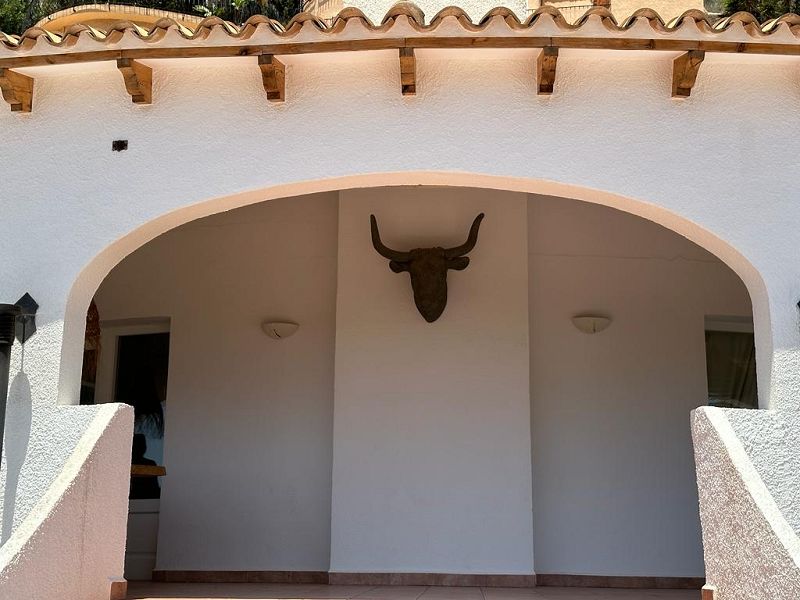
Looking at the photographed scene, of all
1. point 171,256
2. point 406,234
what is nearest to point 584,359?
point 406,234

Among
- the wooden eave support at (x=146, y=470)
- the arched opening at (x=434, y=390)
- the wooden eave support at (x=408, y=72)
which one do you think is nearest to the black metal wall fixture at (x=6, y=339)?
the wooden eave support at (x=146, y=470)

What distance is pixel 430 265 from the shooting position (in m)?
9.74

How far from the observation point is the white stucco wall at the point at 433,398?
9.67 meters

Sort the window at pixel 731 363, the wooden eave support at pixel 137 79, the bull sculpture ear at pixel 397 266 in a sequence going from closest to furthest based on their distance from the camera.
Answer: the wooden eave support at pixel 137 79
the bull sculpture ear at pixel 397 266
the window at pixel 731 363

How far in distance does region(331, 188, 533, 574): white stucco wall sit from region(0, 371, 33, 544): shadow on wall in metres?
3.60

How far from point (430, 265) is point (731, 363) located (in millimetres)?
3834

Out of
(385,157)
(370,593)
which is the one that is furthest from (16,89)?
(370,593)

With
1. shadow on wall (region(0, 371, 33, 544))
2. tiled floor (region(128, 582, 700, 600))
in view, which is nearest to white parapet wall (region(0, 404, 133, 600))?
shadow on wall (region(0, 371, 33, 544))

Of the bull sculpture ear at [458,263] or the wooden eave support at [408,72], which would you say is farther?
the bull sculpture ear at [458,263]

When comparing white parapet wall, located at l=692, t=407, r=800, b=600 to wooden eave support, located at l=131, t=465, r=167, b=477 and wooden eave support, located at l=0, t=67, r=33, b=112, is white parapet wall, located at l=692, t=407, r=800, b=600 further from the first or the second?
wooden eave support, located at l=0, t=67, r=33, b=112

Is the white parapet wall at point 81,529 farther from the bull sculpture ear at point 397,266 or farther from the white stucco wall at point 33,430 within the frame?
the bull sculpture ear at point 397,266

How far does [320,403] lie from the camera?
10.5 m

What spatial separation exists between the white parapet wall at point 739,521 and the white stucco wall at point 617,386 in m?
3.74

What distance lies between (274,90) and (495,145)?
1652 mm
